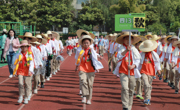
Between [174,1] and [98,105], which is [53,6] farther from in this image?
[98,105]

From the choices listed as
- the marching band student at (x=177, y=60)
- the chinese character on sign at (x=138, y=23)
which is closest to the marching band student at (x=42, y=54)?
the chinese character on sign at (x=138, y=23)

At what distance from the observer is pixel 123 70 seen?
A: 22.2 ft

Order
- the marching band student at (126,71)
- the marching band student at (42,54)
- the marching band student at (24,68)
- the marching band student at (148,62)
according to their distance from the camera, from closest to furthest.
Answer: the marching band student at (126,71) → the marching band student at (24,68) → the marching band student at (148,62) → the marching band student at (42,54)

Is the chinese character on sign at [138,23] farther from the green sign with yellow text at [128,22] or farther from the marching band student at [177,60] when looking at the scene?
the marching band student at [177,60]

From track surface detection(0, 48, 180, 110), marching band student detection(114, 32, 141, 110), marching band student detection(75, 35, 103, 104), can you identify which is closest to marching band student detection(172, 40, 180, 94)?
track surface detection(0, 48, 180, 110)

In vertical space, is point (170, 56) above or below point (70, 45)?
above

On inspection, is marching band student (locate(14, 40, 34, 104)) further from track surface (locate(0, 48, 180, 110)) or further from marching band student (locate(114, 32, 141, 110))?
marching band student (locate(114, 32, 141, 110))

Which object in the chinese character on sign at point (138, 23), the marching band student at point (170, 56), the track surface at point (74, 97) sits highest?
the chinese character on sign at point (138, 23)

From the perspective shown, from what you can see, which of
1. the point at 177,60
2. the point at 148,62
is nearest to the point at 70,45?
the point at 177,60

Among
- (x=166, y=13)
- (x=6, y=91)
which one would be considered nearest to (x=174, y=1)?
(x=166, y=13)

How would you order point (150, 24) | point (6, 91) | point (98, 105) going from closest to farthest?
point (98, 105), point (6, 91), point (150, 24)

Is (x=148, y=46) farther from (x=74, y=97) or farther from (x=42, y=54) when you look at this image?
(x=42, y=54)

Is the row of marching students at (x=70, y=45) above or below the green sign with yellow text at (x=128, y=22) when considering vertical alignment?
below

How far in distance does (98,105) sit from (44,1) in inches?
1809
